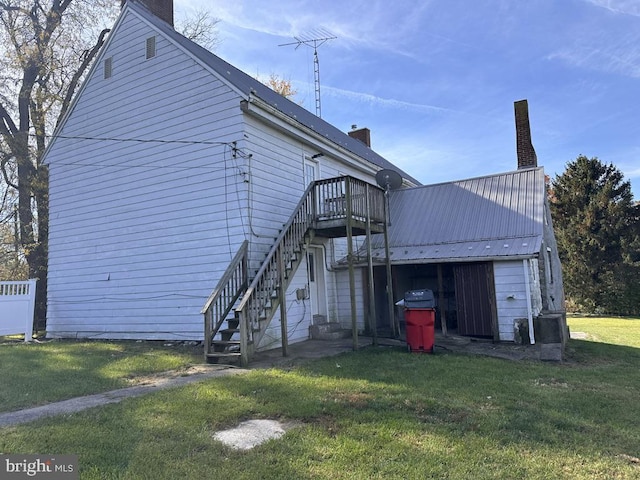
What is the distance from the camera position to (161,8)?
1388cm

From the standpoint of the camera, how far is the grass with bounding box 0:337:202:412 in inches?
241

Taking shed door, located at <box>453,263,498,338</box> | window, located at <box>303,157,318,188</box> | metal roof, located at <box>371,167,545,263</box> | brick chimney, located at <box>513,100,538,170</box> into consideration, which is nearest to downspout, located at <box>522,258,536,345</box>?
metal roof, located at <box>371,167,545,263</box>

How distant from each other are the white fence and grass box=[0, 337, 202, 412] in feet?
2.20

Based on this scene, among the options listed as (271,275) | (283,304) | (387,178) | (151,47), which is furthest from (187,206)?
(387,178)

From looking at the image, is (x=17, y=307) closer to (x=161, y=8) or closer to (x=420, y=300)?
(x=161, y=8)

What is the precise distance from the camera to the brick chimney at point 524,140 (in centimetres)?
1653

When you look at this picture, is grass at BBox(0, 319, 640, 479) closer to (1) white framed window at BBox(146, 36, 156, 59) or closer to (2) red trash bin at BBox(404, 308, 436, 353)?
(2) red trash bin at BBox(404, 308, 436, 353)

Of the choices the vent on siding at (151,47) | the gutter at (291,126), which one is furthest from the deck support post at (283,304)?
the vent on siding at (151,47)

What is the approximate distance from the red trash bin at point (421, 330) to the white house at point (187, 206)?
4.29ft

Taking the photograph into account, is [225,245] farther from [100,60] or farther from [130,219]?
[100,60]

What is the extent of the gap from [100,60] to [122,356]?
9.16 meters

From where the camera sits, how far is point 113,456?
3730mm

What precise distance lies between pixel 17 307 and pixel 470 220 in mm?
12921

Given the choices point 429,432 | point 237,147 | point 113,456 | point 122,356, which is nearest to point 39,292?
point 122,356
